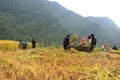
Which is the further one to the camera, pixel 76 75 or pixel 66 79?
pixel 76 75

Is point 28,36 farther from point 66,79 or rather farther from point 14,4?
point 66,79

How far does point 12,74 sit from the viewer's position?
5977mm

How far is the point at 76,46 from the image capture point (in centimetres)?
2052

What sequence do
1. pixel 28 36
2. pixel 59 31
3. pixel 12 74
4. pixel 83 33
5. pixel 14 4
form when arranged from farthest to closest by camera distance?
pixel 83 33
pixel 14 4
pixel 59 31
pixel 28 36
pixel 12 74

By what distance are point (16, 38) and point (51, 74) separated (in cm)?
10818

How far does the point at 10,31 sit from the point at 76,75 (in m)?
112

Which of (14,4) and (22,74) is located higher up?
(14,4)

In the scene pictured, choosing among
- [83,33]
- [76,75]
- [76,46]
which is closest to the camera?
[76,75]

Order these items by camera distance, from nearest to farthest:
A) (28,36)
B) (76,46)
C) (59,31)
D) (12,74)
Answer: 1. (12,74)
2. (76,46)
3. (28,36)
4. (59,31)

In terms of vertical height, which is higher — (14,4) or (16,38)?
(14,4)

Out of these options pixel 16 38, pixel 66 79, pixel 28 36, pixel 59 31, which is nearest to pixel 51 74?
pixel 66 79

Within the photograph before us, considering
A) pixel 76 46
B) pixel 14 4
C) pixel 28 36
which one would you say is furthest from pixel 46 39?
pixel 76 46

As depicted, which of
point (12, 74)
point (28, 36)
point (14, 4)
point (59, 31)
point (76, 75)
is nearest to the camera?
point (12, 74)

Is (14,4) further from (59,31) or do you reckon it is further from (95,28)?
(95,28)
